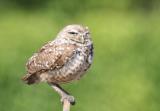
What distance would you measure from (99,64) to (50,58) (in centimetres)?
362

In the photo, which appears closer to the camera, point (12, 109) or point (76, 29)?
point (76, 29)

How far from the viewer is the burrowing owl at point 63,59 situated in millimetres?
4477

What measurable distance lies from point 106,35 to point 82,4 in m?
2.95

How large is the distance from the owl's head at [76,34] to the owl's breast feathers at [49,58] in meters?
0.04

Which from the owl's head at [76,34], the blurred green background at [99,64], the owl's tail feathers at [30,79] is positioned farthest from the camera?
the blurred green background at [99,64]

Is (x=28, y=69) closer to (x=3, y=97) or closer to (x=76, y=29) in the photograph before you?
(x=76, y=29)

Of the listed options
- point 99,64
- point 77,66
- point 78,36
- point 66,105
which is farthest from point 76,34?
point 99,64

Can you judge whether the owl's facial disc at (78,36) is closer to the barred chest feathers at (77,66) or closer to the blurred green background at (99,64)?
the barred chest feathers at (77,66)

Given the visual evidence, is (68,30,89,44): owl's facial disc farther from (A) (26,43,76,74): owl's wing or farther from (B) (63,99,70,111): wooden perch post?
(B) (63,99,70,111): wooden perch post

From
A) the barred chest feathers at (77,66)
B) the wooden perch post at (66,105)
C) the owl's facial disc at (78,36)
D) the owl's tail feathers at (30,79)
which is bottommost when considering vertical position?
the wooden perch post at (66,105)

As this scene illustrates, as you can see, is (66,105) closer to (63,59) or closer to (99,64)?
(63,59)

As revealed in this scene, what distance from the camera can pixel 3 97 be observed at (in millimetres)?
7746

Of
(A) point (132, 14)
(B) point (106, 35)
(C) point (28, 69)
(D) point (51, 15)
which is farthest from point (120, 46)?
(C) point (28, 69)

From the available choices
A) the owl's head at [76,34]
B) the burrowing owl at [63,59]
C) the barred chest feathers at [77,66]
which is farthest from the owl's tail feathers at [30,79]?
the owl's head at [76,34]
